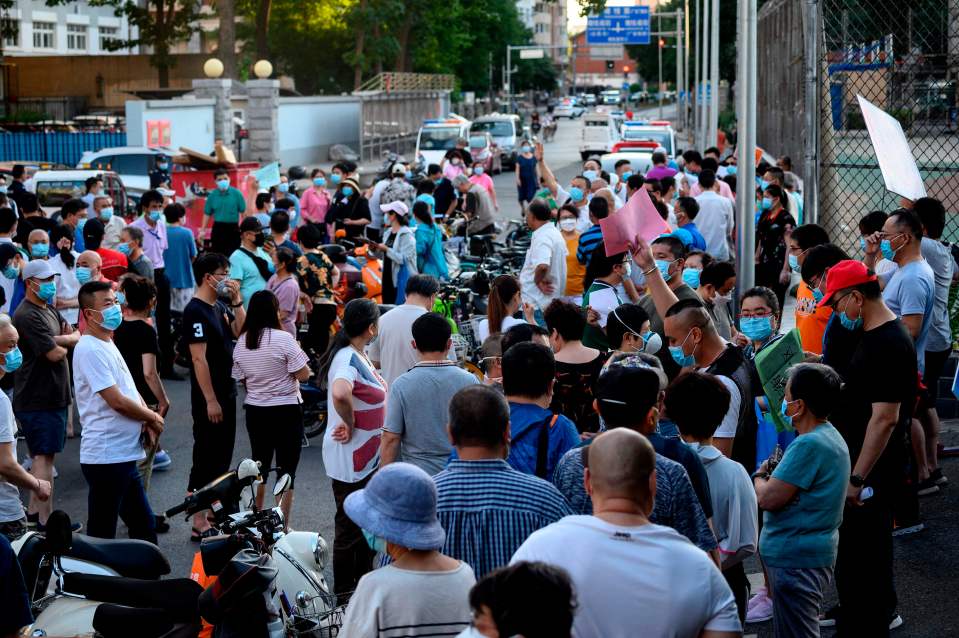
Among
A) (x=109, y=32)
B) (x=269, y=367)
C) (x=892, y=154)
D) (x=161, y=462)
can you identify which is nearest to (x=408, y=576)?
(x=269, y=367)

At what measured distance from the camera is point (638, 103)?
126 m

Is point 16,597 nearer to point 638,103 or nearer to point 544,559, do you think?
point 544,559

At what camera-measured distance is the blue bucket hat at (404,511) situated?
3764 millimetres

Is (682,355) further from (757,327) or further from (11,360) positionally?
(11,360)

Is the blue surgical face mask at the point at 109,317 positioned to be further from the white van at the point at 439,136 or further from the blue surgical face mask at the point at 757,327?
the white van at the point at 439,136

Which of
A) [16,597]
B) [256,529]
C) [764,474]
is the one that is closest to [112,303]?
[256,529]

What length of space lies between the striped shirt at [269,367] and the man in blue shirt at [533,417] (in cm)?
302

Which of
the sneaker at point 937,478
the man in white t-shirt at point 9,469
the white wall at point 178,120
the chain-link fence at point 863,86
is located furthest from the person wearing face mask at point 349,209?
the white wall at point 178,120

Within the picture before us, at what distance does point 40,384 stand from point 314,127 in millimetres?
42396

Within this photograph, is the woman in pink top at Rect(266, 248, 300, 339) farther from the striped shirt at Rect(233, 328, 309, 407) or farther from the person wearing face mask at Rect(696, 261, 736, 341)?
the person wearing face mask at Rect(696, 261, 736, 341)

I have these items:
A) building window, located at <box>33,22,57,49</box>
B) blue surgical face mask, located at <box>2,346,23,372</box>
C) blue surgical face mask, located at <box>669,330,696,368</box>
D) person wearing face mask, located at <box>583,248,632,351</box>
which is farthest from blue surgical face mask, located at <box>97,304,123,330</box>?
building window, located at <box>33,22,57,49</box>

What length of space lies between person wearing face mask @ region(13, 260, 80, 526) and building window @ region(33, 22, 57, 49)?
61.0 metres

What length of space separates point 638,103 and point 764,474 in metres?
124

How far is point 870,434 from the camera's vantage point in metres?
5.92
